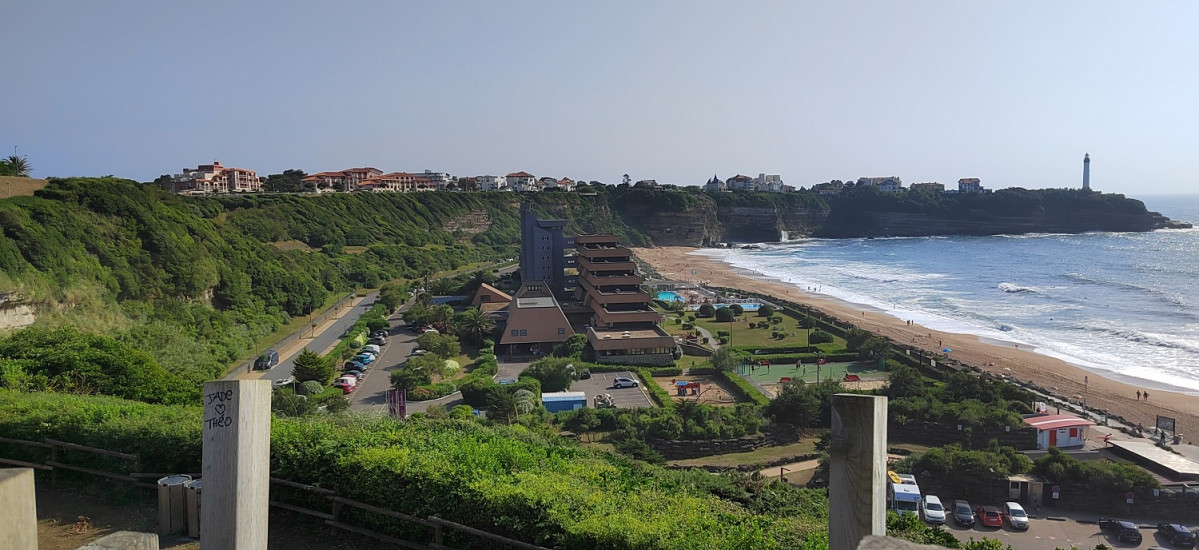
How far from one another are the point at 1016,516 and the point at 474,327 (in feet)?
85.1

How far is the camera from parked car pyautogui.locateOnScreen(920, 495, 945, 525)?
56.2ft

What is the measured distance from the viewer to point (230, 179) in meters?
98.0

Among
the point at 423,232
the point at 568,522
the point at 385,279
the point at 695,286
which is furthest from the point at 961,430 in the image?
the point at 423,232

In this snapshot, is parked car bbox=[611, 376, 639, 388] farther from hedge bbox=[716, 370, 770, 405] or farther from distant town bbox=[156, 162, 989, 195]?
distant town bbox=[156, 162, 989, 195]

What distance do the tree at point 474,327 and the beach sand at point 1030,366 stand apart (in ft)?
73.8

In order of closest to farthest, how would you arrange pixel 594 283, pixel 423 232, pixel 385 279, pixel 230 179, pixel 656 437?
pixel 656 437 < pixel 594 283 < pixel 385 279 < pixel 423 232 < pixel 230 179

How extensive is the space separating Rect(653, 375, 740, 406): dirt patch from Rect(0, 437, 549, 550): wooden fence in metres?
20.9

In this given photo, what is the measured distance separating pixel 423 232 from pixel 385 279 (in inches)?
965

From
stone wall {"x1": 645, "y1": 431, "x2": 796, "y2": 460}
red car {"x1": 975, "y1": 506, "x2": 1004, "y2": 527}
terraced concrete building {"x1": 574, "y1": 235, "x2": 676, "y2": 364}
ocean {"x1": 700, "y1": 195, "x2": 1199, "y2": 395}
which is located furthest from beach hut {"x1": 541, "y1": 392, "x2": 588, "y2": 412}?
ocean {"x1": 700, "y1": 195, "x2": 1199, "y2": 395}

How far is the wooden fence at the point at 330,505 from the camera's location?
6801 mm

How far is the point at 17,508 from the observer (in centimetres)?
190

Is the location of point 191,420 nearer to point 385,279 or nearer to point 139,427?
point 139,427

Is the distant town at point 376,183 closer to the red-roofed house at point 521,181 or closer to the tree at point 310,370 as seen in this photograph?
the red-roofed house at point 521,181

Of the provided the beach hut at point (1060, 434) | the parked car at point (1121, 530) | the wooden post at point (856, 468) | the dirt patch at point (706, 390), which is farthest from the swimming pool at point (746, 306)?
the wooden post at point (856, 468)
